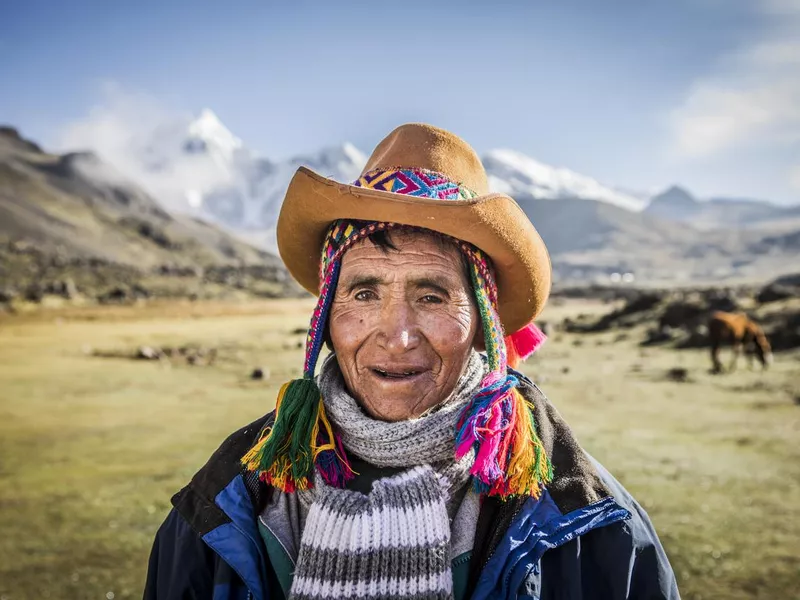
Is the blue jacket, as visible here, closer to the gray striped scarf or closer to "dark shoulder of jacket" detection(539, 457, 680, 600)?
"dark shoulder of jacket" detection(539, 457, 680, 600)

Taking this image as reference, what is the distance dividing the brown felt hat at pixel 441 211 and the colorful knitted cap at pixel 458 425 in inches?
2.4

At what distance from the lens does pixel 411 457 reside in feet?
5.88

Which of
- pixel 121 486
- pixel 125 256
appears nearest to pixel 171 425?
pixel 121 486

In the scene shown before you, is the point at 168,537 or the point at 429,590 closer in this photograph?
the point at 429,590

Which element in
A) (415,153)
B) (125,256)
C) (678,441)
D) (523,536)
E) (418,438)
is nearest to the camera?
(523,536)

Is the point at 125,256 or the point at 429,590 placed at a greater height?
the point at 125,256

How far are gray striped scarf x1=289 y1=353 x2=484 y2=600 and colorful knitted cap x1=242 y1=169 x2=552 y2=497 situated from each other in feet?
0.25

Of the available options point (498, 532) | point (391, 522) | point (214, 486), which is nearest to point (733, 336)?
point (498, 532)

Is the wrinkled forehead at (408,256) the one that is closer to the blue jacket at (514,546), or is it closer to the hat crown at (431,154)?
the hat crown at (431,154)

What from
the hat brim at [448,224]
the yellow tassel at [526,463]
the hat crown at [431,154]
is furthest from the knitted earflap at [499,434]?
the hat crown at [431,154]

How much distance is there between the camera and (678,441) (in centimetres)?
789

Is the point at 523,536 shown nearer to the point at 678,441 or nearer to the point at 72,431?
the point at 678,441

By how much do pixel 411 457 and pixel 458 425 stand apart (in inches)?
6.9

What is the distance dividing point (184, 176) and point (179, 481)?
18578cm
